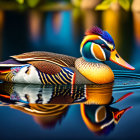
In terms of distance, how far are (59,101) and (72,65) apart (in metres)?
0.99

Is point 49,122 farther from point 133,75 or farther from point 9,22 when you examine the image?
point 9,22

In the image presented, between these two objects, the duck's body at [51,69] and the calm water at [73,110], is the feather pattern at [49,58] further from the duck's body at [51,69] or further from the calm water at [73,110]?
the calm water at [73,110]

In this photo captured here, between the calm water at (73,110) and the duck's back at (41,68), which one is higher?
the duck's back at (41,68)

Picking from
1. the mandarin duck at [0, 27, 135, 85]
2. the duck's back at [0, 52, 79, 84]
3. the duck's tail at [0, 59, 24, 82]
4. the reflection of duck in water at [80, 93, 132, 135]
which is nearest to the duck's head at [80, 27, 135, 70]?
the mandarin duck at [0, 27, 135, 85]

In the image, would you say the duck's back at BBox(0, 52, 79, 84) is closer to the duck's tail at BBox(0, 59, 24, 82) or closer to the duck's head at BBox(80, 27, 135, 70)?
the duck's tail at BBox(0, 59, 24, 82)

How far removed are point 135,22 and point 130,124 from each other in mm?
14060

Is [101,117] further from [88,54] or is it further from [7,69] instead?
[7,69]

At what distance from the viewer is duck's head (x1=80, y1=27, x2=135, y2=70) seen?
7.52m

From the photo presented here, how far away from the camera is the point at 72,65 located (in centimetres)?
760

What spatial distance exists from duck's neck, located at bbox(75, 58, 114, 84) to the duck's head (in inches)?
4.6

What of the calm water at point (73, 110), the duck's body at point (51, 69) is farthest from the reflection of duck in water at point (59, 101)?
the duck's body at point (51, 69)

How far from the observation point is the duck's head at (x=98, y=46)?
7516 millimetres

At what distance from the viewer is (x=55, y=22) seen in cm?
2044

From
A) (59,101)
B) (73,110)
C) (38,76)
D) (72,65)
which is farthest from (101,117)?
(38,76)
